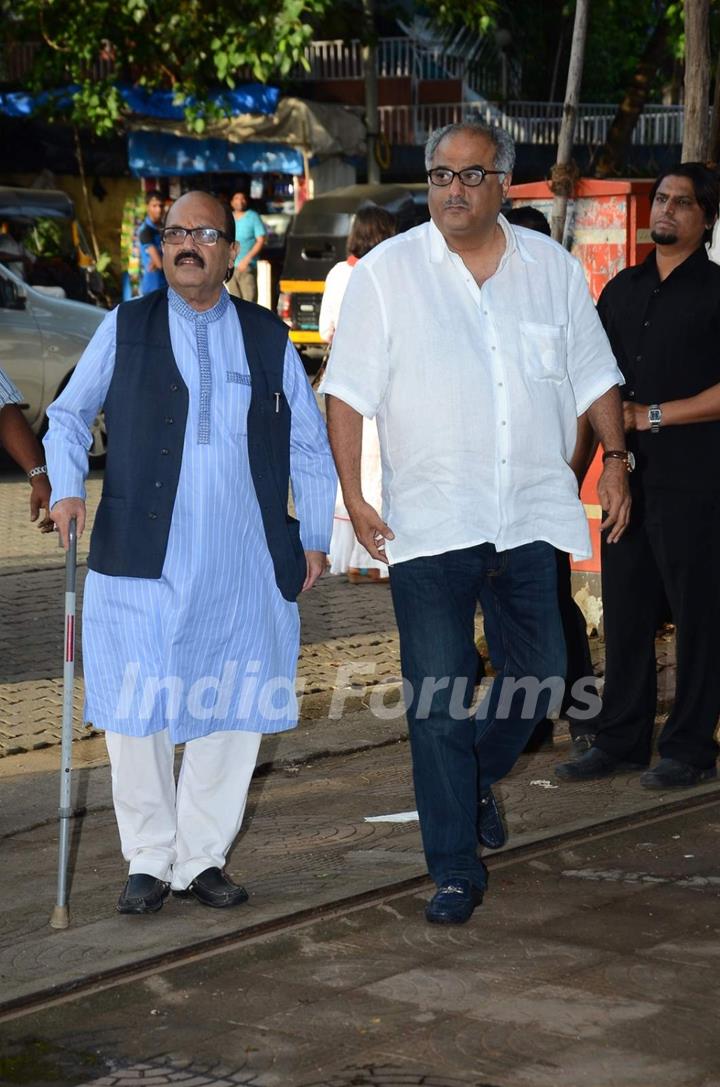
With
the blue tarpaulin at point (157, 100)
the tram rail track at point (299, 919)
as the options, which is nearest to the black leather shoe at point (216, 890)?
the tram rail track at point (299, 919)

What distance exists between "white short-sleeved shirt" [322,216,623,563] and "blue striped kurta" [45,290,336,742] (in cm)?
33

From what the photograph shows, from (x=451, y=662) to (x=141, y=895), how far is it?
3.46 ft

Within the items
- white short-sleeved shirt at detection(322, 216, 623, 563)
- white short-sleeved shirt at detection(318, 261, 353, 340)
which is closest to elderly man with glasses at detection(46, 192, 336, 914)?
white short-sleeved shirt at detection(322, 216, 623, 563)

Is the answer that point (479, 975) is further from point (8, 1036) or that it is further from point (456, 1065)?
point (8, 1036)

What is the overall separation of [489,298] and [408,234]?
0.29m

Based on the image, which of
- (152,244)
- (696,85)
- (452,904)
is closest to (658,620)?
(452,904)

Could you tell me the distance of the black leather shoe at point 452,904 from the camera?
4.95 m

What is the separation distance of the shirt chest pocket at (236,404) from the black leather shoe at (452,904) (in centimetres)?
133

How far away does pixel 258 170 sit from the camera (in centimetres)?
3066

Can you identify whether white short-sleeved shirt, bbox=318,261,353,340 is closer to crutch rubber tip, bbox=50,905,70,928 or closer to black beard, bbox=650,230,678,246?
black beard, bbox=650,230,678,246

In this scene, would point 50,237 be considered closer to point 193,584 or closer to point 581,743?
point 581,743

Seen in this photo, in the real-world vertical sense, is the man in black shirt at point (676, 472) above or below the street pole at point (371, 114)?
below

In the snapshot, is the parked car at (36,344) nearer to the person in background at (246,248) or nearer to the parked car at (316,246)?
the person in background at (246,248)

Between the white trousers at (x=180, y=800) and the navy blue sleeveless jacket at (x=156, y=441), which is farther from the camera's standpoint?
the white trousers at (x=180, y=800)
